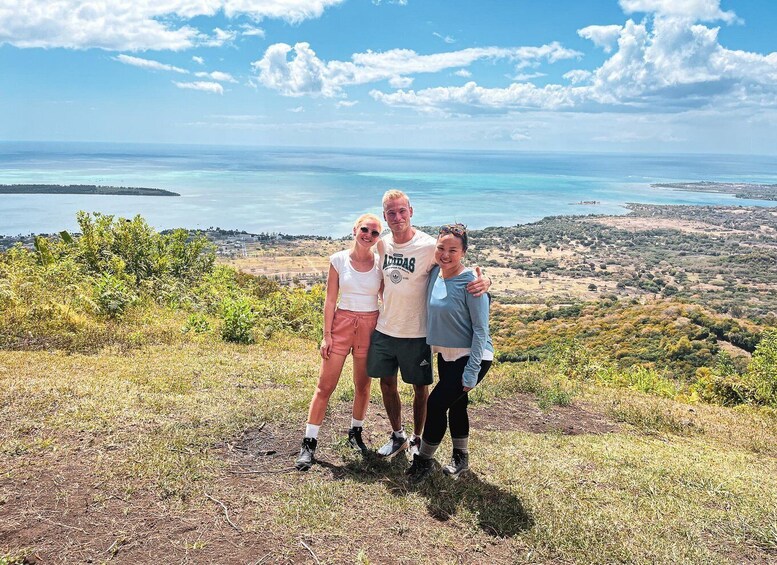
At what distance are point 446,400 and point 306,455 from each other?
3.67 feet

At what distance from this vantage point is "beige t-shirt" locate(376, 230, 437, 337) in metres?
3.43

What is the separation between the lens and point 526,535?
305 cm

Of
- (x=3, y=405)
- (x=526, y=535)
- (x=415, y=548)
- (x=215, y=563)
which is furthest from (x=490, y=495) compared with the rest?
(x=3, y=405)

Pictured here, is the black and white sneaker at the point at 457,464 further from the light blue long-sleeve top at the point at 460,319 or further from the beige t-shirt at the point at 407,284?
the beige t-shirt at the point at 407,284

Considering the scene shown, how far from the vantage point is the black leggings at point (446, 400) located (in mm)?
3396

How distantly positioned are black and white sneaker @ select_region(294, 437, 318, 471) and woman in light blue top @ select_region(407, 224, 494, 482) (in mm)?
860

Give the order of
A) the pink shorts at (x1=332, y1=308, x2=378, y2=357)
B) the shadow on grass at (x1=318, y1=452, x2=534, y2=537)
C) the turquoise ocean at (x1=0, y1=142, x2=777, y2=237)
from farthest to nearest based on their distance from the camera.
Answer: the turquoise ocean at (x1=0, y1=142, x2=777, y2=237) → the pink shorts at (x1=332, y1=308, x2=378, y2=357) → the shadow on grass at (x1=318, y1=452, x2=534, y2=537)

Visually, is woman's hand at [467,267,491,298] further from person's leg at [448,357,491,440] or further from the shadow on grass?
the shadow on grass

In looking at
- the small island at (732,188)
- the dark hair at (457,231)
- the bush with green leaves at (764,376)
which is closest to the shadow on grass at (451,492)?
the dark hair at (457,231)

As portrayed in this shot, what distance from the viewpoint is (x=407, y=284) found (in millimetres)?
3441

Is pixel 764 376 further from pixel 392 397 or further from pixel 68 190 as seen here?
pixel 68 190

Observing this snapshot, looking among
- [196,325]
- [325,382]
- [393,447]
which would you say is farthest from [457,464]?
[196,325]

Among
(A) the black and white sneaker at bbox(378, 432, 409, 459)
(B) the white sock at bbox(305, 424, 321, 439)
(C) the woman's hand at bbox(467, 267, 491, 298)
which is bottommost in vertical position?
(A) the black and white sneaker at bbox(378, 432, 409, 459)

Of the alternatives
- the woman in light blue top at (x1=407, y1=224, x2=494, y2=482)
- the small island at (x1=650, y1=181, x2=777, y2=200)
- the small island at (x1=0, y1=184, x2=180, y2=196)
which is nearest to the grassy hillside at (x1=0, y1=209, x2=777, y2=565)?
the woman in light blue top at (x1=407, y1=224, x2=494, y2=482)
